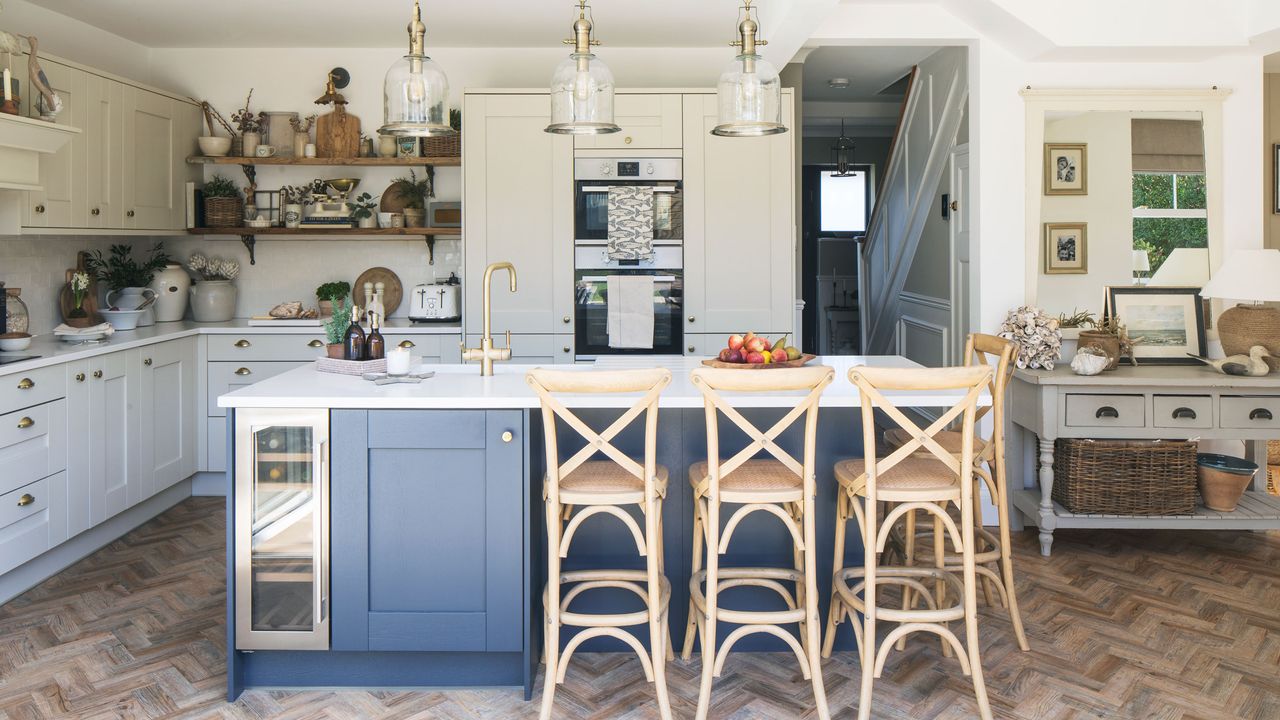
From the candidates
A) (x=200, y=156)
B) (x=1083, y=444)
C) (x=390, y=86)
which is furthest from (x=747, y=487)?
(x=200, y=156)

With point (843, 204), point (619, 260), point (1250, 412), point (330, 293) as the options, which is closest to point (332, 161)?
point (330, 293)

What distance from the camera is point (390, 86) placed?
2.64m

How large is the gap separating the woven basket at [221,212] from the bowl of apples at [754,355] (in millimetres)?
3524

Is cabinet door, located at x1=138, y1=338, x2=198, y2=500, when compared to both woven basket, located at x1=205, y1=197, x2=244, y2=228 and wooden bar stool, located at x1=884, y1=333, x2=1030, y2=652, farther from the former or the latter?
wooden bar stool, located at x1=884, y1=333, x2=1030, y2=652

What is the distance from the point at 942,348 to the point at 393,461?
12.4 feet

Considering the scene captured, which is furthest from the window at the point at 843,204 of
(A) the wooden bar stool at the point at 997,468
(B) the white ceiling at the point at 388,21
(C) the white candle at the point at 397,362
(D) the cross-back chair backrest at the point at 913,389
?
(D) the cross-back chair backrest at the point at 913,389

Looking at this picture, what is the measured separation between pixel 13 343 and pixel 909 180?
4.95 meters

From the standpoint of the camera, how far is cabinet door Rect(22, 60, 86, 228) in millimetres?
4227

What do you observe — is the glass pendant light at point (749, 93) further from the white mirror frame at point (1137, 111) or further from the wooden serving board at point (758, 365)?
the white mirror frame at point (1137, 111)

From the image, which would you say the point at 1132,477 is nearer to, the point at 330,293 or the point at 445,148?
the point at 445,148

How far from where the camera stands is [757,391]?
96.7 inches

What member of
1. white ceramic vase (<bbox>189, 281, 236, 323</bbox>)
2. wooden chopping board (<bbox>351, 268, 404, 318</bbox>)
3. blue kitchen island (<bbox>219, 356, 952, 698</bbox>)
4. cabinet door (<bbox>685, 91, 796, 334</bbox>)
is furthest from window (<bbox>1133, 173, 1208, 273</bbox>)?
white ceramic vase (<bbox>189, 281, 236, 323</bbox>)

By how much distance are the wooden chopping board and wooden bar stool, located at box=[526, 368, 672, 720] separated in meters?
3.26

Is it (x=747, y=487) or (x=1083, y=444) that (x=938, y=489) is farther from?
(x=1083, y=444)
